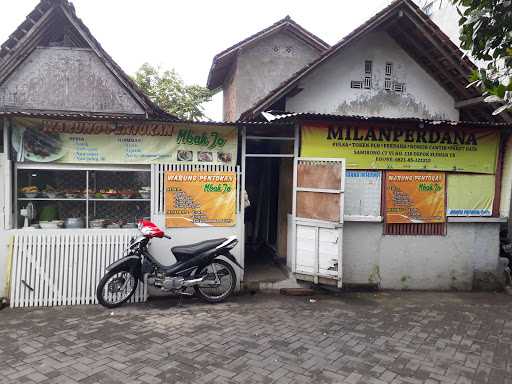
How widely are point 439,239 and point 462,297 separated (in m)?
1.10

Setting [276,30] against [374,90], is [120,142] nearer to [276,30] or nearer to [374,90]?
[374,90]

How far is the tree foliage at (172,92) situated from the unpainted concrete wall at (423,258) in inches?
934

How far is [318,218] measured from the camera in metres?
6.91

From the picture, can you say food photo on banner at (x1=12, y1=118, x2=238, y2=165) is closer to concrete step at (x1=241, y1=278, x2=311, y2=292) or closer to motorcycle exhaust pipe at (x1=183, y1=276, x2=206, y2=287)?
motorcycle exhaust pipe at (x1=183, y1=276, x2=206, y2=287)

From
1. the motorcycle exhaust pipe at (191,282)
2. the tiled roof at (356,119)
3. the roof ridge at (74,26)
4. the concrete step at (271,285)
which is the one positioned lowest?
the concrete step at (271,285)

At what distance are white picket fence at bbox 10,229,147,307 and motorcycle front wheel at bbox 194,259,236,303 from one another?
3.24 feet

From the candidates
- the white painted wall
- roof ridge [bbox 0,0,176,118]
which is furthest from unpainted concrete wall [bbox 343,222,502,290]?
roof ridge [bbox 0,0,176,118]

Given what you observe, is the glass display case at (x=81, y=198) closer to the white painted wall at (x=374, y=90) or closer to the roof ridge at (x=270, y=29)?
the white painted wall at (x=374, y=90)

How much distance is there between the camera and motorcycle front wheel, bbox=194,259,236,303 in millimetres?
6465

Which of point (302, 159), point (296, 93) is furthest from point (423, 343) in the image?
point (296, 93)

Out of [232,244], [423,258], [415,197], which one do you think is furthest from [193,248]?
[423,258]

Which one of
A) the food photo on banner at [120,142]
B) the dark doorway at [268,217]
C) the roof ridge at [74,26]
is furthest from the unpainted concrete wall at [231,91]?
the food photo on banner at [120,142]

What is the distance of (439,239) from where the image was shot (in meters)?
7.55

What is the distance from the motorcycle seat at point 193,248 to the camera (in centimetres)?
634
